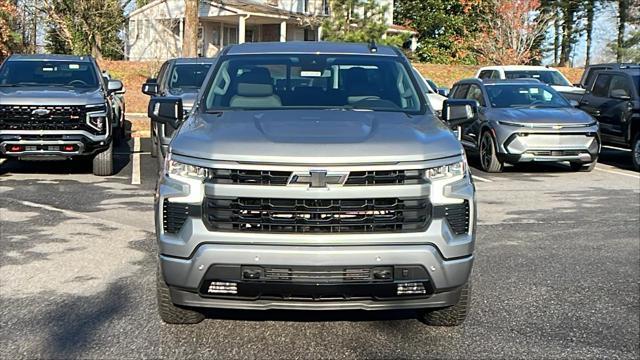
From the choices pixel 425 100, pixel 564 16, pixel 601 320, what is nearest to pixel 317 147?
pixel 425 100

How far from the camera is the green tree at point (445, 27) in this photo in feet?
132

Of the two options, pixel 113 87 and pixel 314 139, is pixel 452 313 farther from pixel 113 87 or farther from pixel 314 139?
pixel 113 87

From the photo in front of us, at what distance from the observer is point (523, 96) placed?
46.6 ft

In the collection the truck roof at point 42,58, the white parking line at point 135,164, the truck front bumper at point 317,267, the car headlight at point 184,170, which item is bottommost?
the white parking line at point 135,164

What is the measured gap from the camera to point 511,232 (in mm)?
8219

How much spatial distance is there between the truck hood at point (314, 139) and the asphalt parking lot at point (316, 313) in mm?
1222

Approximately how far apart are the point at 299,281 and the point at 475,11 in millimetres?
39599

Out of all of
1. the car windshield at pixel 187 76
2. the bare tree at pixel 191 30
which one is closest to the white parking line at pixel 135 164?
the car windshield at pixel 187 76

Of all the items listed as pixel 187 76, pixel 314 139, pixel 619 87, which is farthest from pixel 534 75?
pixel 314 139

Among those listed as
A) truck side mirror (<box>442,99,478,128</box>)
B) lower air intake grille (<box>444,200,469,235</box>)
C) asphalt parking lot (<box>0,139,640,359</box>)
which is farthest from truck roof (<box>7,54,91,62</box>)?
lower air intake grille (<box>444,200,469,235</box>)

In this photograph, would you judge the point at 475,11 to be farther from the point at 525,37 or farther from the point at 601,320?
the point at 601,320

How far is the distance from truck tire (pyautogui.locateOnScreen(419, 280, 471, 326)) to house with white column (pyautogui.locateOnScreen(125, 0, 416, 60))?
33101mm

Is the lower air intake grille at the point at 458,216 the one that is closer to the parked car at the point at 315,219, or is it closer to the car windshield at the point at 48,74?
the parked car at the point at 315,219

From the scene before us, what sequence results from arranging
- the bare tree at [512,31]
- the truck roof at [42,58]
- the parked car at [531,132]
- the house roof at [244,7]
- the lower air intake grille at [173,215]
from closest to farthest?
A: the lower air intake grille at [173,215] → the truck roof at [42,58] → the parked car at [531,132] → the bare tree at [512,31] → the house roof at [244,7]
